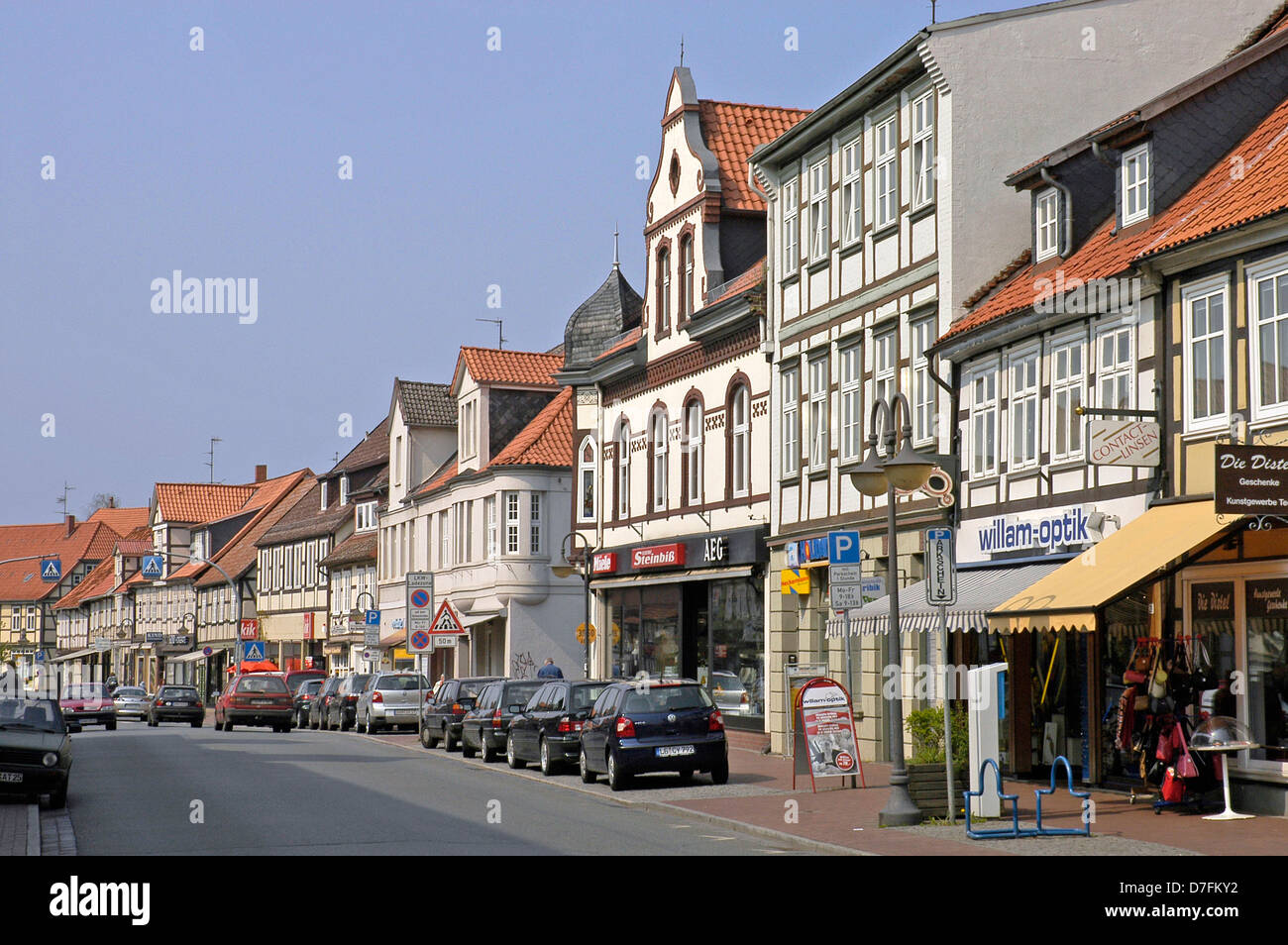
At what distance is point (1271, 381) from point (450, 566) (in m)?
42.2

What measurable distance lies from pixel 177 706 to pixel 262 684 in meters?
8.32

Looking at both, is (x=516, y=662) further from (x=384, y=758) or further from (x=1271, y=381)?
(x=1271, y=381)

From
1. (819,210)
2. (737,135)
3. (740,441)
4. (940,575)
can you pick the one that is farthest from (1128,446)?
(737,135)

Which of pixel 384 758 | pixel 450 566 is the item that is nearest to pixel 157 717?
pixel 450 566

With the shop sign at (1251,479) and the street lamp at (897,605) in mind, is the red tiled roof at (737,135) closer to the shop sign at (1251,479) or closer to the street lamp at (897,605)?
the street lamp at (897,605)

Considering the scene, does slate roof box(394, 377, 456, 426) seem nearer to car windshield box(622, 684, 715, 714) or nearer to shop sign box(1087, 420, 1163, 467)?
car windshield box(622, 684, 715, 714)

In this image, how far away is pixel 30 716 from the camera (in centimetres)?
2205

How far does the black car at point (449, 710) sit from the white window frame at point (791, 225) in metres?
10.1

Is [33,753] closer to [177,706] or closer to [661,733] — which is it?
[661,733]

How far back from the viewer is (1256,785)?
18359 millimetres

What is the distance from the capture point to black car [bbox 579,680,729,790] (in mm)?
24172

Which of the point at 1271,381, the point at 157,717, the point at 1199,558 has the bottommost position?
the point at 157,717

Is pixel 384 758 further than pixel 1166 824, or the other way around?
pixel 384 758

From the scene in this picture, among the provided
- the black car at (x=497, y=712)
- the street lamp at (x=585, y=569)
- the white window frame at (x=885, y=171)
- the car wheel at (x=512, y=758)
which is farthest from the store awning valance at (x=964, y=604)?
the street lamp at (x=585, y=569)
